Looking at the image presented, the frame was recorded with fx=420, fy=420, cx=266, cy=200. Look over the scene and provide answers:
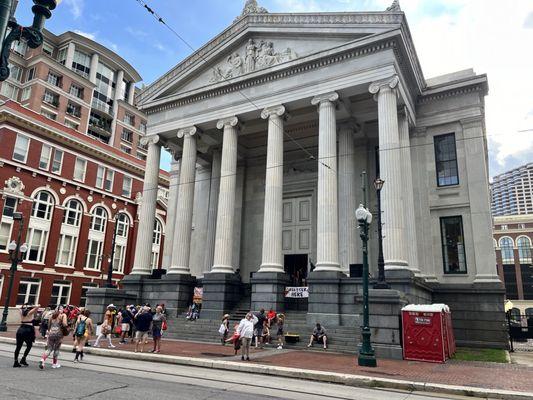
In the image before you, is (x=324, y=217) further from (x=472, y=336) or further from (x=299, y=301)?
(x=472, y=336)

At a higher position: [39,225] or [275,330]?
[39,225]

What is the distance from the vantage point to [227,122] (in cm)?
2877

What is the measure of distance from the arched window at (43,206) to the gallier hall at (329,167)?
16.4 m

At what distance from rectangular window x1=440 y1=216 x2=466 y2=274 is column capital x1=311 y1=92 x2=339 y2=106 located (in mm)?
10830

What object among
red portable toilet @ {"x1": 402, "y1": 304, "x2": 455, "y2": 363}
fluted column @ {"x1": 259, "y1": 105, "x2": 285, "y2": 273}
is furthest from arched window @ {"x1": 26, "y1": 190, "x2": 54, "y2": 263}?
red portable toilet @ {"x1": 402, "y1": 304, "x2": 455, "y2": 363}

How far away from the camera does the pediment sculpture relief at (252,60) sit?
27.5 metres

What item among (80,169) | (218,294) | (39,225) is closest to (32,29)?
(218,294)

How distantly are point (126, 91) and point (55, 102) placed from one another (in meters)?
16.7

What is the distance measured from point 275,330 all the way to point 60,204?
103ft

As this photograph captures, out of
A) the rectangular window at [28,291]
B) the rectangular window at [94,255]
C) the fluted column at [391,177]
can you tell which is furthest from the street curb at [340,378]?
the rectangular window at [94,255]

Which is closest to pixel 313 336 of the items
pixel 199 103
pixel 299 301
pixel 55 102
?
pixel 299 301

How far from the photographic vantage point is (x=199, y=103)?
99.9ft

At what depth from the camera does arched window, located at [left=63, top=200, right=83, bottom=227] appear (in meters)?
44.4

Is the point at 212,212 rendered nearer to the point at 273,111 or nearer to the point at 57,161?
the point at 273,111
